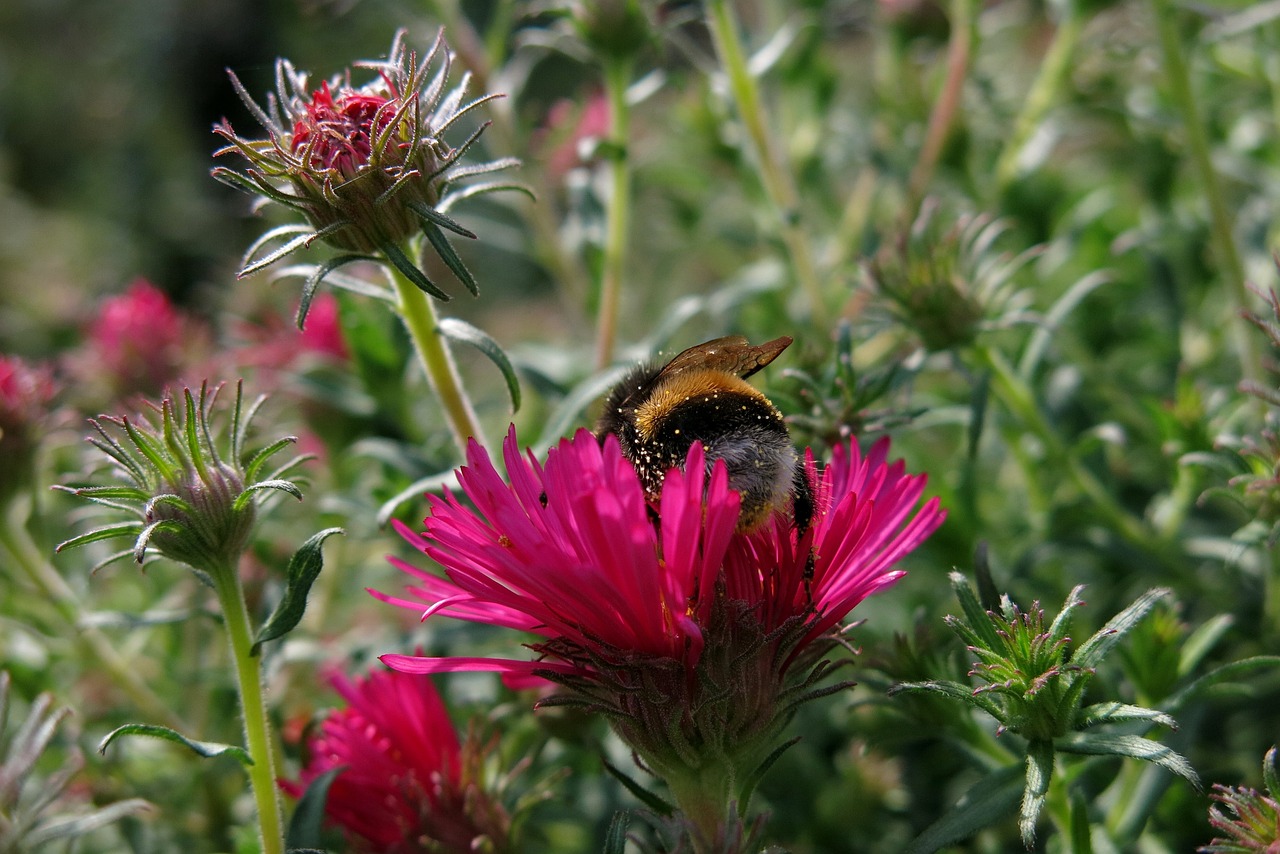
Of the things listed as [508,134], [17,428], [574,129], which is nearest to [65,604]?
[17,428]

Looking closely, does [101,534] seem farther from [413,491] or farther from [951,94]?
[951,94]

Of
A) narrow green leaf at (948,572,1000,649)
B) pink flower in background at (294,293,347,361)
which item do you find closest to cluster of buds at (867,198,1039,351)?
narrow green leaf at (948,572,1000,649)

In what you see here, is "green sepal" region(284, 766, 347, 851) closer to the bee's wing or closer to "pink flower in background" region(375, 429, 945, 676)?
"pink flower in background" region(375, 429, 945, 676)

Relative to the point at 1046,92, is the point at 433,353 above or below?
below

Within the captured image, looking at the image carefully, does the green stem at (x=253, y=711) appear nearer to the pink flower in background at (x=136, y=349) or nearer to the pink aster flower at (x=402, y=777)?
the pink aster flower at (x=402, y=777)

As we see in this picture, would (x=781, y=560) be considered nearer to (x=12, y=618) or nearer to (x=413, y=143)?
(x=413, y=143)
